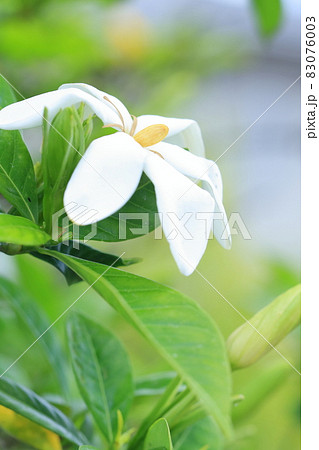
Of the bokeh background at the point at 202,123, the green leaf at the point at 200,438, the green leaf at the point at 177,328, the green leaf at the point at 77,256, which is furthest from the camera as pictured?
the bokeh background at the point at 202,123

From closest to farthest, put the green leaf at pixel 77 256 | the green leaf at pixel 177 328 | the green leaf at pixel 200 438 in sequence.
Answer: the green leaf at pixel 177 328
the green leaf at pixel 77 256
the green leaf at pixel 200 438

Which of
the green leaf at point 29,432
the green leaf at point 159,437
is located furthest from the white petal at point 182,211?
the green leaf at point 29,432

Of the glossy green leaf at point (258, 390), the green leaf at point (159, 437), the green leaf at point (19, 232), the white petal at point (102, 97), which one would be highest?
the white petal at point (102, 97)

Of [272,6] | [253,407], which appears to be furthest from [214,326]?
[272,6]

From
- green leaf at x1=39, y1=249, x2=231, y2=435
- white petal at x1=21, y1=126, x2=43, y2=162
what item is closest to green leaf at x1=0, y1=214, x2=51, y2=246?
green leaf at x1=39, y1=249, x2=231, y2=435

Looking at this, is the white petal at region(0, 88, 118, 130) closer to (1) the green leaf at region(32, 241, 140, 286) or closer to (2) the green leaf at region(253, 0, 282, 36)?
(1) the green leaf at region(32, 241, 140, 286)

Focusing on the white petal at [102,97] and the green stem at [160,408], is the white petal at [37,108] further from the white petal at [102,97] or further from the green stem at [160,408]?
the green stem at [160,408]
